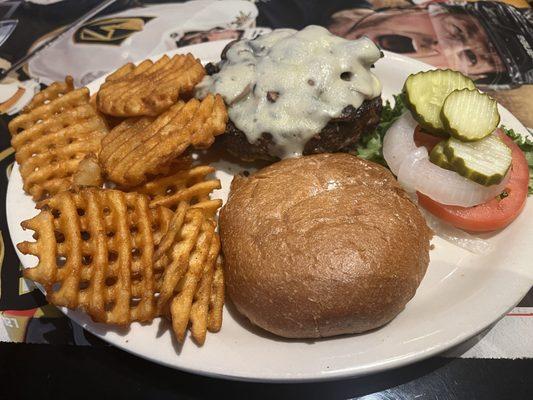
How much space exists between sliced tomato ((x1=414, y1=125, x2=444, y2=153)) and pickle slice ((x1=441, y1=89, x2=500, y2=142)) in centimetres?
18

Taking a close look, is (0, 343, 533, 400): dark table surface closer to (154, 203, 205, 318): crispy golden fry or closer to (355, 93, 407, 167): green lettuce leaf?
(154, 203, 205, 318): crispy golden fry

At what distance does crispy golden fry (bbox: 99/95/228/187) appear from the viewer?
199cm

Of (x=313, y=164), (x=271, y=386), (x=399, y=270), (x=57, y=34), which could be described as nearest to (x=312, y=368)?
(x=271, y=386)

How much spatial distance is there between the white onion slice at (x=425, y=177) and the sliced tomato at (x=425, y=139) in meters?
0.06

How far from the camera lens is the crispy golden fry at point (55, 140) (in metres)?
2.19

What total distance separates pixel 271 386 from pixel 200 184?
0.89 m

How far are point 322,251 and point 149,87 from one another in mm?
1176

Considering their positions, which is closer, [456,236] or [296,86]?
[456,236]

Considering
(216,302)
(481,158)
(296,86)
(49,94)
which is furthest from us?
(49,94)

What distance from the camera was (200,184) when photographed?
2.06 m

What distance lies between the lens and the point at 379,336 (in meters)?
1.72

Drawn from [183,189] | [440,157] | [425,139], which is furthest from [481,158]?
[183,189]

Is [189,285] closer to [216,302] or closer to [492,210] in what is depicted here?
[216,302]

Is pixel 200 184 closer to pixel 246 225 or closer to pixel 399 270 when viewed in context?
pixel 246 225
